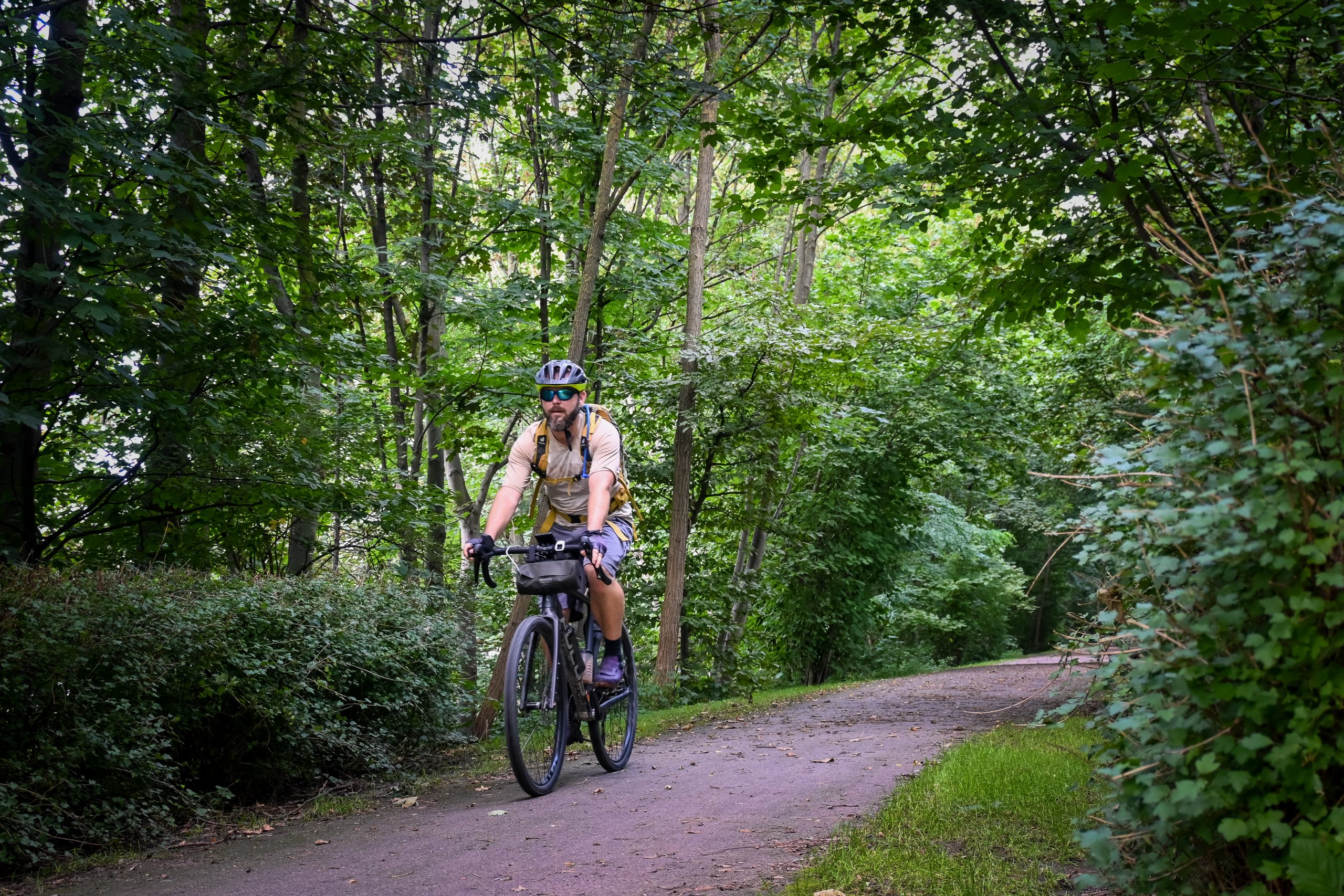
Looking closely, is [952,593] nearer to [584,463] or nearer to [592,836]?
[584,463]

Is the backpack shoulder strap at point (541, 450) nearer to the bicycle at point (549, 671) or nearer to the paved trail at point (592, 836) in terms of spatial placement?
the bicycle at point (549, 671)

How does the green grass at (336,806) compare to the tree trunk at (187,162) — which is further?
the tree trunk at (187,162)

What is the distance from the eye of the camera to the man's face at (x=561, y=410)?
21.4ft

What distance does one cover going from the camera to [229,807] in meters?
6.51

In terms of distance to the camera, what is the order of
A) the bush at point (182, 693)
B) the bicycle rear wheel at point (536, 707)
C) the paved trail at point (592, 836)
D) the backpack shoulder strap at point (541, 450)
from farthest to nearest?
1. the backpack shoulder strap at point (541, 450)
2. the bicycle rear wheel at point (536, 707)
3. the bush at point (182, 693)
4. the paved trail at point (592, 836)

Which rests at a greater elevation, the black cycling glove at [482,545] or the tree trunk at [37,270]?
the tree trunk at [37,270]

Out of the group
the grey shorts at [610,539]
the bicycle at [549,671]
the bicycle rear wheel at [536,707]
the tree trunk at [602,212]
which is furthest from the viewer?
the tree trunk at [602,212]

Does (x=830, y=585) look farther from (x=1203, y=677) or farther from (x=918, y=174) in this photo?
(x=1203, y=677)

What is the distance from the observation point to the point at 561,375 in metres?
6.48

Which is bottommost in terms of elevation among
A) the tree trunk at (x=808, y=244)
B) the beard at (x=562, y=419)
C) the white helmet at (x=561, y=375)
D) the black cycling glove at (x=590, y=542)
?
the black cycling glove at (x=590, y=542)

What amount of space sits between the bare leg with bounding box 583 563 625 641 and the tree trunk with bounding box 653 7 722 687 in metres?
7.20

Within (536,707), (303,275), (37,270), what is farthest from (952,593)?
(37,270)

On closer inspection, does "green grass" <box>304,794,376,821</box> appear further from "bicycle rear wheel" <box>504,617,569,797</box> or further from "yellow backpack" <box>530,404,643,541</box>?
"yellow backpack" <box>530,404,643,541</box>

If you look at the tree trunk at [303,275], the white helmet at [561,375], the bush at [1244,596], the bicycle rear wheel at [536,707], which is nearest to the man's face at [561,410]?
the white helmet at [561,375]
